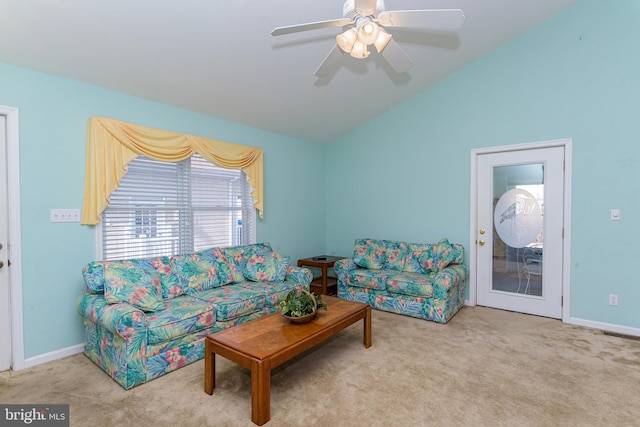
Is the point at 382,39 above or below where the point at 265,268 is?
→ above

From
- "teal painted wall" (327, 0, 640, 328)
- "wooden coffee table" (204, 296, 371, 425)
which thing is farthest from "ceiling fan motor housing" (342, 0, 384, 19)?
"teal painted wall" (327, 0, 640, 328)

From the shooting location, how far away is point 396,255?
448 cm

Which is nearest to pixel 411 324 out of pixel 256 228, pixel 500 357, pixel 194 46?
pixel 500 357

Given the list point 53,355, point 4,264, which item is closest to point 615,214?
point 53,355

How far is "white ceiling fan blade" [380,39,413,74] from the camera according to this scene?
2244mm

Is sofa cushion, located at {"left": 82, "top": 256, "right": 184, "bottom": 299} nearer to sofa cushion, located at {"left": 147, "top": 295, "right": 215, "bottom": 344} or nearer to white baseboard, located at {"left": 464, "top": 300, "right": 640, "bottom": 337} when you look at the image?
sofa cushion, located at {"left": 147, "top": 295, "right": 215, "bottom": 344}

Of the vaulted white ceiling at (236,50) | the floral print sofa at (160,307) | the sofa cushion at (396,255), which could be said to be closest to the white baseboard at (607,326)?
the sofa cushion at (396,255)

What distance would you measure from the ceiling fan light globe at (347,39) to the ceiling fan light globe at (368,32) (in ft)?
0.13

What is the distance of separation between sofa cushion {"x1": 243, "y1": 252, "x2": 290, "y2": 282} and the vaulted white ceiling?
1811mm

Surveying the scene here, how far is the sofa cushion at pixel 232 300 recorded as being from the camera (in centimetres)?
287

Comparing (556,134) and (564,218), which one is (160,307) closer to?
(564,218)

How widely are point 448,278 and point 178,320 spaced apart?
2.75m

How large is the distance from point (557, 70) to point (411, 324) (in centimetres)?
331

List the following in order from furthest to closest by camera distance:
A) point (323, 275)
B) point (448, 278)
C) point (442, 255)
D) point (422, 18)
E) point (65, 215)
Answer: point (323, 275)
point (442, 255)
point (448, 278)
point (65, 215)
point (422, 18)
